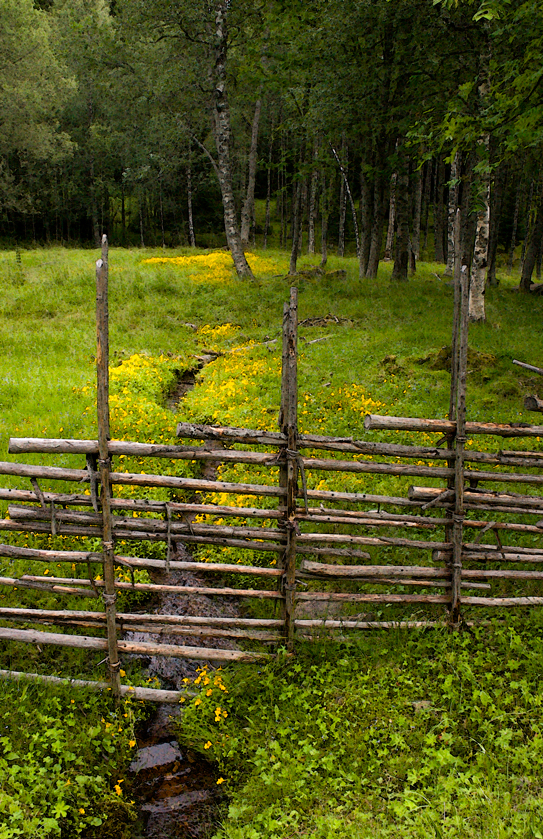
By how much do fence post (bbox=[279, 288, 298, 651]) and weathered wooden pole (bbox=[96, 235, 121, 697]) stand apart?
149cm

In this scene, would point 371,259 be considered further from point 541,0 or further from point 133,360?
point 541,0

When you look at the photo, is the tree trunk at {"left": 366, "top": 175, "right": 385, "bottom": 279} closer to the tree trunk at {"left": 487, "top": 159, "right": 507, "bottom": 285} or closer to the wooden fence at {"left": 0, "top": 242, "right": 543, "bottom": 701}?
the tree trunk at {"left": 487, "top": 159, "right": 507, "bottom": 285}

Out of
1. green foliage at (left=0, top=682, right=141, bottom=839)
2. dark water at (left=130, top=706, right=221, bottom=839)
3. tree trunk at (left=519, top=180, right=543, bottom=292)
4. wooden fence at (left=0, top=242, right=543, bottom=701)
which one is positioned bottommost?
dark water at (left=130, top=706, right=221, bottom=839)

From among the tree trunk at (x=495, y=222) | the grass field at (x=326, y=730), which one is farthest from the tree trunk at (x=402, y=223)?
the grass field at (x=326, y=730)

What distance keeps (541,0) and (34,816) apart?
1020cm

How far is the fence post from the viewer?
16.0 ft

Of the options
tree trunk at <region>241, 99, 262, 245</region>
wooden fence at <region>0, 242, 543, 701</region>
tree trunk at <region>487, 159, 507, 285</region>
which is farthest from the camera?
tree trunk at <region>241, 99, 262, 245</region>

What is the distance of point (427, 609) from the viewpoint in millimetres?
6082

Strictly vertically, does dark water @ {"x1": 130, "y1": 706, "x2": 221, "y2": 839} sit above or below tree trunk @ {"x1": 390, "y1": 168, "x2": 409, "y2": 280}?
below

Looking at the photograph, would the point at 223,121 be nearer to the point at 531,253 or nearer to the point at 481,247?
the point at 481,247

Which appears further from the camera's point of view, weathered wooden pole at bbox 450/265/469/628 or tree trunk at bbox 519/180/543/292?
tree trunk at bbox 519/180/543/292

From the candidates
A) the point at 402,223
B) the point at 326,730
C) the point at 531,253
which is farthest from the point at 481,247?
the point at 326,730

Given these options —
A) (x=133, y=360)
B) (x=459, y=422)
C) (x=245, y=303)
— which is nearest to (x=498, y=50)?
(x=245, y=303)

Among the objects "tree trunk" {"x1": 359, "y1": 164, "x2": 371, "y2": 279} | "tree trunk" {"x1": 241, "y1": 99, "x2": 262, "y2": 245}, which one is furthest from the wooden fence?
"tree trunk" {"x1": 241, "y1": 99, "x2": 262, "y2": 245}
